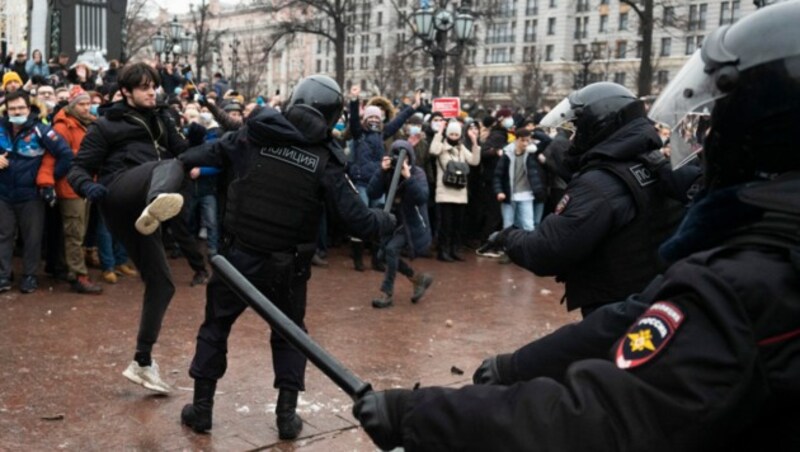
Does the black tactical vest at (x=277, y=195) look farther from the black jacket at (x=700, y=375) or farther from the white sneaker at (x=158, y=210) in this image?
the black jacket at (x=700, y=375)

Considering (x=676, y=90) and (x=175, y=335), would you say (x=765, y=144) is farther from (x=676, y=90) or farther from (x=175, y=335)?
(x=175, y=335)

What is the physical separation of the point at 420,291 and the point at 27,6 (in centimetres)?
1591

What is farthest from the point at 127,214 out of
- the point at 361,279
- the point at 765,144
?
the point at 361,279

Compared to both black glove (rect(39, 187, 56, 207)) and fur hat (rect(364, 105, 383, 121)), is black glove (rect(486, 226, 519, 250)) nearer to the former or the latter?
black glove (rect(39, 187, 56, 207))

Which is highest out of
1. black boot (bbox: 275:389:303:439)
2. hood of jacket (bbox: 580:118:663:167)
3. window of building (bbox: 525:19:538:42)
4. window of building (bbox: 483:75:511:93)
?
window of building (bbox: 525:19:538:42)

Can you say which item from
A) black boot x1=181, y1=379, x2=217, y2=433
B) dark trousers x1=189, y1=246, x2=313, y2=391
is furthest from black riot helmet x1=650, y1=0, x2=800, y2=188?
black boot x1=181, y1=379, x2=217, y2=433

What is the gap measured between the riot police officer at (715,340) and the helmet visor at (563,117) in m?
2.25

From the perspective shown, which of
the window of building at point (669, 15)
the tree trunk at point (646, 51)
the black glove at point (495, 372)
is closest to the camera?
the black glove at point (495, 372)

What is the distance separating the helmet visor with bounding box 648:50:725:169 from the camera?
1734mm

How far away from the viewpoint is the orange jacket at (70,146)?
8047 millimetres

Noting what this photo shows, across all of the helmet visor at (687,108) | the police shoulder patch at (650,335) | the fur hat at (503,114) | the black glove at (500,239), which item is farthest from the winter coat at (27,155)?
the police shoulder patch at (650,335)

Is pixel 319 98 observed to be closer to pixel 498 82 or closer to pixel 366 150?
pixel 366 150

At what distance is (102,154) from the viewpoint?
5.56 m

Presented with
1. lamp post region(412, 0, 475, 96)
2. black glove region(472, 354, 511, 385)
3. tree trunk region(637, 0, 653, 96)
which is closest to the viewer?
black glove region(472, 354, 511, 385)
